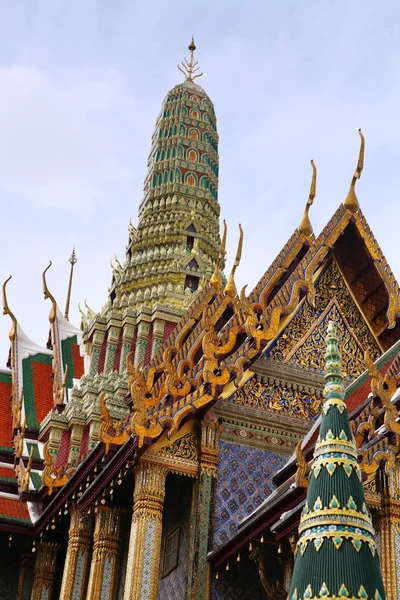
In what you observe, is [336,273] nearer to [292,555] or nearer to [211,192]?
[292,555]

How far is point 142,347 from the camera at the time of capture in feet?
52.7

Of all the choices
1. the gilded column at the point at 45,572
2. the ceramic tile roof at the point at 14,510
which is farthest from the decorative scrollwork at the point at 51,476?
the gilded column at the point at 45,572

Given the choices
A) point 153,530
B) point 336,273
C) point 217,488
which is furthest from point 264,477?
point 336,273

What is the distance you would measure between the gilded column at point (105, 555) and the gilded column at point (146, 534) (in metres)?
1.04

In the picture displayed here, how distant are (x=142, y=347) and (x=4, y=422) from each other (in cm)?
344

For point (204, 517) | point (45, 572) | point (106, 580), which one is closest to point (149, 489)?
point (204, 517)

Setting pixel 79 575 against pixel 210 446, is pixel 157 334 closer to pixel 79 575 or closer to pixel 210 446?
pixel 79 575

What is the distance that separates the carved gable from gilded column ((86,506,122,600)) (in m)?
2.28

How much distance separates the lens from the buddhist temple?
30.7 feet

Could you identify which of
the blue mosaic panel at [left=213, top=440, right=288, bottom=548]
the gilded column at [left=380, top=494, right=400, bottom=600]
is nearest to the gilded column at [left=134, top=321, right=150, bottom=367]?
the blue mosaic panel at [left=213, top=440, right=288, bottom=548]

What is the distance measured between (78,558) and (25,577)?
253cm

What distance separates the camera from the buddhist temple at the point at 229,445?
934 cm

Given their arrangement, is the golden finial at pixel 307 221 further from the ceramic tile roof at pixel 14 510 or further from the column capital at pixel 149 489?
the ceramic tile roof at pixel 14 510

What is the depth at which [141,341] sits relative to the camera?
53.0ft
